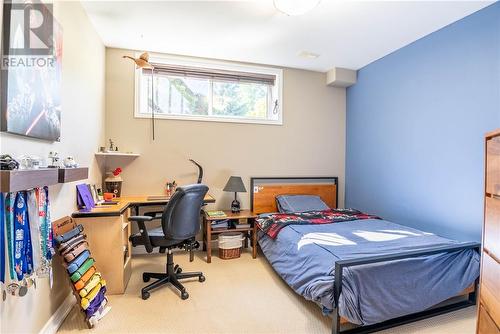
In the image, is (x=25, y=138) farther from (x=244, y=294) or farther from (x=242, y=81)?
(x=242, y=81)

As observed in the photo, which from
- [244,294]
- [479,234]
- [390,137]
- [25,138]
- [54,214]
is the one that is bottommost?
[244,294]

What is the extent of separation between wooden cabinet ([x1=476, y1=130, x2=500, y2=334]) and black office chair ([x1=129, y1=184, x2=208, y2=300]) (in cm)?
197

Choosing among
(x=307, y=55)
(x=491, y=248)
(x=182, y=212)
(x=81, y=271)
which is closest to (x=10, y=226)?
(x=81, y=271)

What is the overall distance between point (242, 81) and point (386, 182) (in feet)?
7.96

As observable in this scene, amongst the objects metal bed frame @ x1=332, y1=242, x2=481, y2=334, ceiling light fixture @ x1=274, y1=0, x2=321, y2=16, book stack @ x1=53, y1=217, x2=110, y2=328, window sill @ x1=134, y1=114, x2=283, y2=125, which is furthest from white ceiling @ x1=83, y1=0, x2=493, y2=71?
metal bed frame @ x1=332, y1=242, x2=481, y2=334

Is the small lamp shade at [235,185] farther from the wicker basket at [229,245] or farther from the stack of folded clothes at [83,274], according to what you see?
the stack of folded clothes at [83,274]

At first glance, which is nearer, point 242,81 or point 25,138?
point 25,138

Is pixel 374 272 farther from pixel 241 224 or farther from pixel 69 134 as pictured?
pixel 69 134

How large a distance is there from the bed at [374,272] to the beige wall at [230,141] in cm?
132

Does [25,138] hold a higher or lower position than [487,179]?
higher

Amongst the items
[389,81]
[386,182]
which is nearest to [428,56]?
[389,81]

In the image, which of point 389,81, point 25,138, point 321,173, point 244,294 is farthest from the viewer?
point 321,173

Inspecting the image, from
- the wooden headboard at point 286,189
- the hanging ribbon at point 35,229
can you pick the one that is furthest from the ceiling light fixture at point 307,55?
the hanging ribbon at point 35,229

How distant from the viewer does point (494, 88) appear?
231cm
